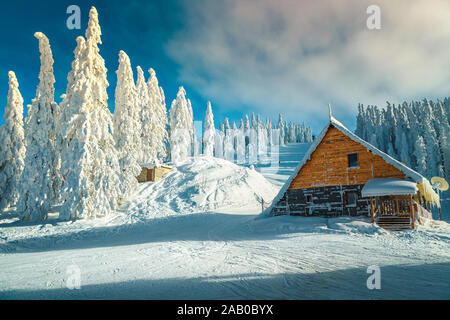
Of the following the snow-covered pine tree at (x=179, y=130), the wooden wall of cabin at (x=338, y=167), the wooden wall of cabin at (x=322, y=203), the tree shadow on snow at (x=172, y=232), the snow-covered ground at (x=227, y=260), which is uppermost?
the snow-covered pine tree at (x=179, y=130)

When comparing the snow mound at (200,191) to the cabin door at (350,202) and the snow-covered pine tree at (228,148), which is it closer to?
the cabin door at (350,202)

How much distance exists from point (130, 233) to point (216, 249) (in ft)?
31.6

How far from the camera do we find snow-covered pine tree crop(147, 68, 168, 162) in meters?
37.2

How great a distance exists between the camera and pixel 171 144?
138 ft

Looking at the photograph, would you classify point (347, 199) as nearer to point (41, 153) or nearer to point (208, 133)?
point (41, 153)

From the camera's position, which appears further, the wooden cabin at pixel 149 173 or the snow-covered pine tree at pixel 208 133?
the snow-covered pine tree at pixel 208 133

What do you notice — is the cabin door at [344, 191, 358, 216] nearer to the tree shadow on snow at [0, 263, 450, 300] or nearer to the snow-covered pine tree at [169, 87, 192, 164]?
the tree shadow on snow at [0, 263, 450, 300]

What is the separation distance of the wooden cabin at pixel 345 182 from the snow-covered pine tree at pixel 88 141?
15.0 metres

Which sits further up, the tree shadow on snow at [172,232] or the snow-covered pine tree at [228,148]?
the snow-covered pine tree at [228,148]

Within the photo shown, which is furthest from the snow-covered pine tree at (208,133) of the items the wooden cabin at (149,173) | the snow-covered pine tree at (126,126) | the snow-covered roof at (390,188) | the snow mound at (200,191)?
the snow-covered roof at (390,188)

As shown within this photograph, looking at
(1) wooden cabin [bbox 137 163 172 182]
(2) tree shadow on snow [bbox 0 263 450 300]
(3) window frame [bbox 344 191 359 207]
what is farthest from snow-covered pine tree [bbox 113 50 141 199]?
(3) window frame [bbox 344 191 359 207]

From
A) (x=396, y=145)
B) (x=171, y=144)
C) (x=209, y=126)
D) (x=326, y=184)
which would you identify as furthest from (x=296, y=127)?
(x=326, y=184)

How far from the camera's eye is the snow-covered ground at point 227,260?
566 centimetres

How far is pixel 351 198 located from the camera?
15.3 meters
